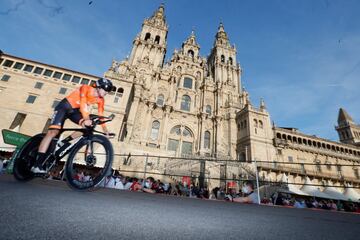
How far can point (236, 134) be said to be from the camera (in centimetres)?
2908

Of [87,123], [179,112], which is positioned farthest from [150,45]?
[87,123]

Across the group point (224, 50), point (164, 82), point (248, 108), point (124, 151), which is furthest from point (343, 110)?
point (124, 151)

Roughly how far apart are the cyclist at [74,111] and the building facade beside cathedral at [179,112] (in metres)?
14.8

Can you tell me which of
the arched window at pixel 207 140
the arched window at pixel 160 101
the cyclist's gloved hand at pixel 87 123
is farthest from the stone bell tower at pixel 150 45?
the cyclist's gloved hand at pixel 87 123

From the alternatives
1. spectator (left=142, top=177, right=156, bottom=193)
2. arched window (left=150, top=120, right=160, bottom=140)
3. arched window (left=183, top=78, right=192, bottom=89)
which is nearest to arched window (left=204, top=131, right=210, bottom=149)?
arched window (left=150, top=120, right=160, bottom=140)

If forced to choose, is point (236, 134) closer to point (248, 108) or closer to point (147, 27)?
point (248, 108)

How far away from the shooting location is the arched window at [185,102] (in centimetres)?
3184

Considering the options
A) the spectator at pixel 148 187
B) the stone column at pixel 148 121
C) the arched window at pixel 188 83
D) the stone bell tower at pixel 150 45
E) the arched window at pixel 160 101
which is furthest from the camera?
the arched window at pixel 188 83

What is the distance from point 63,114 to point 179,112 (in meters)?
27.5

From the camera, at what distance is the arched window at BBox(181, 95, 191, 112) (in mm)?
31844

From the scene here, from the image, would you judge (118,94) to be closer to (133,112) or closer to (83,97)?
(133,112)

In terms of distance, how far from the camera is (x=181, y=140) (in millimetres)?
28125

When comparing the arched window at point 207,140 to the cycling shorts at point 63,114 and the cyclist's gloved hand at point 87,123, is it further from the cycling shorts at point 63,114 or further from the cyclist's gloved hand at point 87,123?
the cyclist's gloved hand at point 87,123

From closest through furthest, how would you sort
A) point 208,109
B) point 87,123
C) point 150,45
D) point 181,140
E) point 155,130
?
point 87,123 → point 155,130 → point 181,140 → point 208,109 → point 150,45
